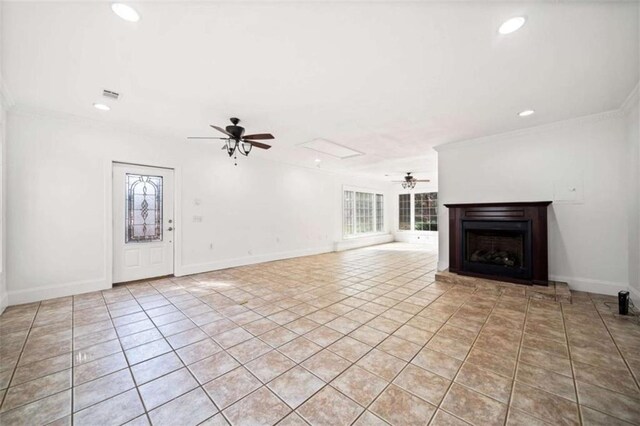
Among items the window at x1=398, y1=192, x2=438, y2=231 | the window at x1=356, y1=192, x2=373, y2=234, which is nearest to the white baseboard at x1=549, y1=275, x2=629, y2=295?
the window at x1=356, y1=192, x2=373, y2=234

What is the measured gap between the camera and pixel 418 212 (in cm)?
1070

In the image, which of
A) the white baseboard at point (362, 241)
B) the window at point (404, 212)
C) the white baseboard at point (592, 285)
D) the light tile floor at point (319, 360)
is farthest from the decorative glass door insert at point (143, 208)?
the window at point (404, 212)

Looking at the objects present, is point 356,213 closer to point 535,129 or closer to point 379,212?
point 379,212

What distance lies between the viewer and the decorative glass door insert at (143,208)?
442cm

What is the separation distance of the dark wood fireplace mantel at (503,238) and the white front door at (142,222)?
17.5 ft

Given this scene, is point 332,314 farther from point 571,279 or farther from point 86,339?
point 571,279

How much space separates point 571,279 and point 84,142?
25.7ft

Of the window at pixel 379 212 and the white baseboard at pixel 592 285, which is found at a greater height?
the window at pixel 379 212

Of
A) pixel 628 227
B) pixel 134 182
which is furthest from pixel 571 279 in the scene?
pixel 134 182

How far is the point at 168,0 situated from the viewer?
1696 mm

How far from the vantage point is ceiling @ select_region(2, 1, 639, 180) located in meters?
1.82

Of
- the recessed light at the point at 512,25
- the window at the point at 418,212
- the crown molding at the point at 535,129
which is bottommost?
the window at the point at 418,212

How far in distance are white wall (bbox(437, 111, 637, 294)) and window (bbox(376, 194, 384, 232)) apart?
19.7ft

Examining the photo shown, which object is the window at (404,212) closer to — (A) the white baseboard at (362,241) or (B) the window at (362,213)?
(A) the white baseboard at (362,241)
